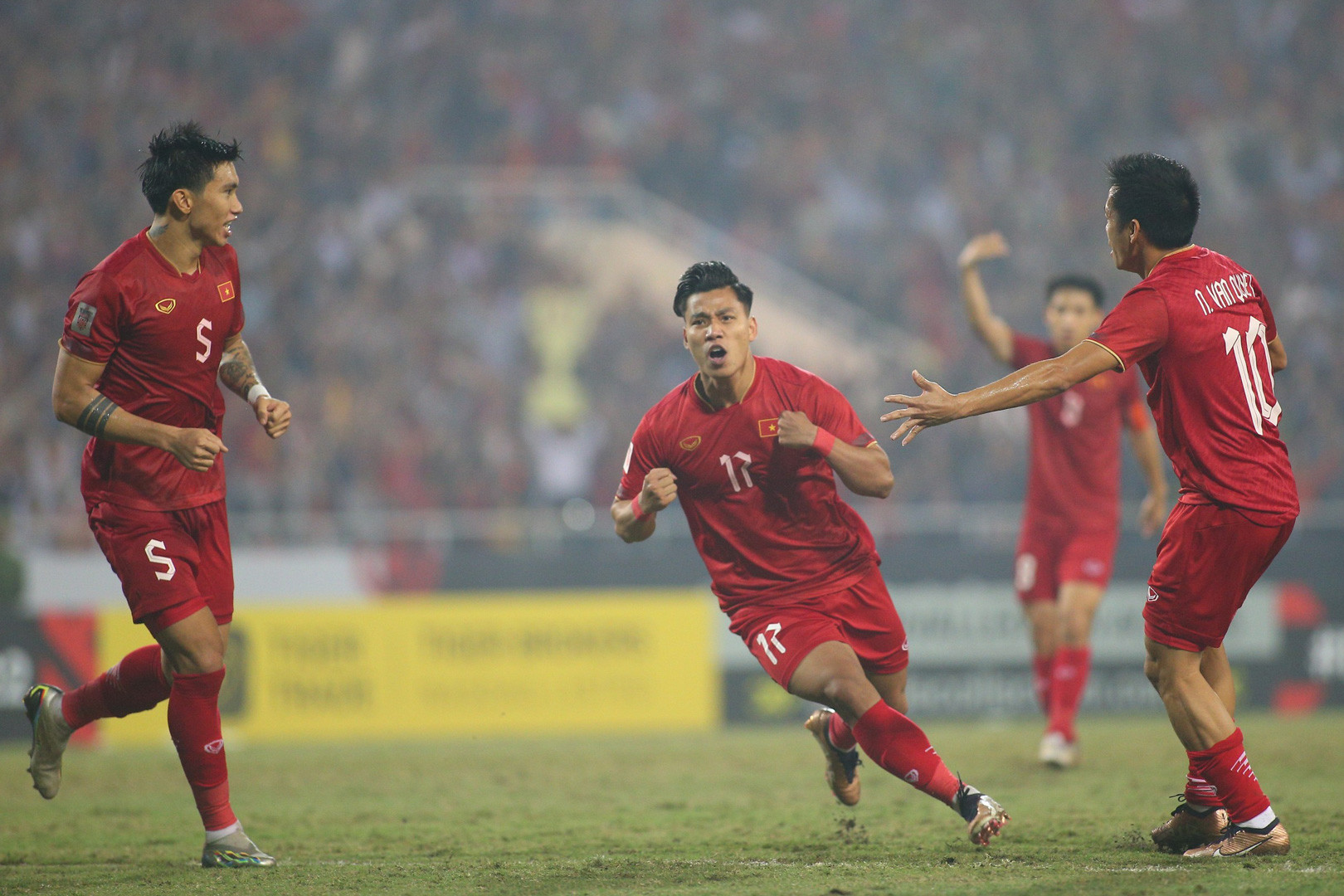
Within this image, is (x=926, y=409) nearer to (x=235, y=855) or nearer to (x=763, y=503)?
(x=763, y=503)

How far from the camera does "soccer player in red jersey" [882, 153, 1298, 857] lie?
15.7 feet

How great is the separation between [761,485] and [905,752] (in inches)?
50.6

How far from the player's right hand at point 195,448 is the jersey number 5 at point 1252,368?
388 cm

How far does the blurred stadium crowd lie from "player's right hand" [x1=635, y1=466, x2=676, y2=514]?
9.40m

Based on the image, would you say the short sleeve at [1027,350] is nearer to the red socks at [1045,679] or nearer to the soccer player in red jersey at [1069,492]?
the soccer player in red jersey at [1069,492]

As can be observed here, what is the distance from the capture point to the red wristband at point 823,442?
5.05 metres

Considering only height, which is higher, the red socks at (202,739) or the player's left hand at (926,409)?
the player's left hand at (926,409)

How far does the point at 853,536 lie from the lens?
223 inches

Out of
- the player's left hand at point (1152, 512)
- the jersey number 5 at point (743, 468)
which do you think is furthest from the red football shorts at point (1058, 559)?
the jersey number 5 at point (743, 468)

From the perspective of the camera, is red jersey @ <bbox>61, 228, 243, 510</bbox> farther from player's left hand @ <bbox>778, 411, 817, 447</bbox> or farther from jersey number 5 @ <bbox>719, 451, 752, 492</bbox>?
player's left hand @ <bbox>778, 411, 817, 447</bbox>

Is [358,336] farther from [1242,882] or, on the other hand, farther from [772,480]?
[1242,882]

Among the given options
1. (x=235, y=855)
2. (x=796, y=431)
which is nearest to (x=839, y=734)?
(x=796, y=431)

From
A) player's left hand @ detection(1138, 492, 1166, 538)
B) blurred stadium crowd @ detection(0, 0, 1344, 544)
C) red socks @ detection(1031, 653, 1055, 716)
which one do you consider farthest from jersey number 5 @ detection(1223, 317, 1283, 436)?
blurred stadium crowd @ detection(0, 0, 1344, 544)

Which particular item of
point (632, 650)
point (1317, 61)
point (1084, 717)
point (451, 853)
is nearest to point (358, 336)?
point (632, 650)
